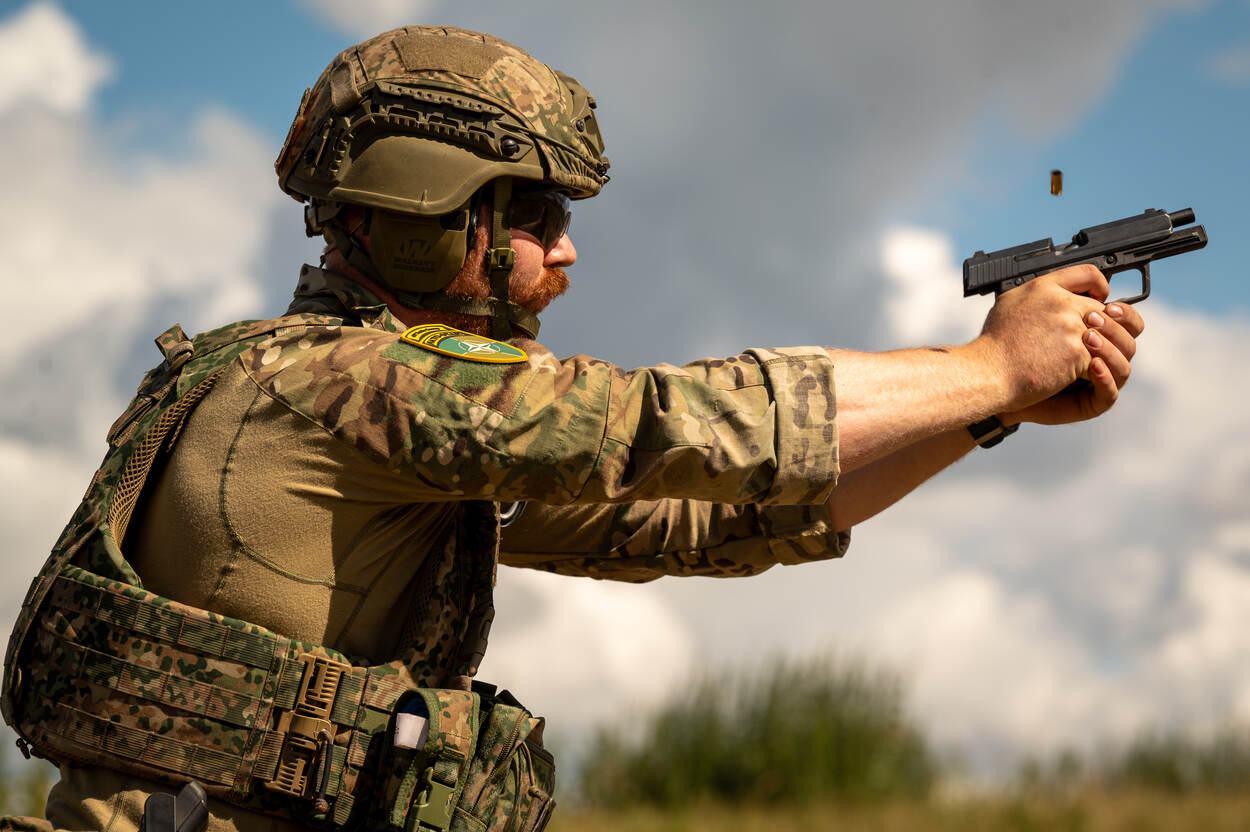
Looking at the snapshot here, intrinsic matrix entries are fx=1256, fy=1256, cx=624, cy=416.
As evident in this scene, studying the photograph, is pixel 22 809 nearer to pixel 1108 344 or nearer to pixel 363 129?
pixel 363 129

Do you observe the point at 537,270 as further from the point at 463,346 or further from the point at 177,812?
the point at 177,812

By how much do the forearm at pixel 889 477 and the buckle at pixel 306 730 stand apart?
80.0 inches

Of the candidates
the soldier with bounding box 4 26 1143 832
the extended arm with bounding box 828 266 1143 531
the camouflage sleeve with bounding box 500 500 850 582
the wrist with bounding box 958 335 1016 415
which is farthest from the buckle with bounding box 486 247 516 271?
Result: the wrist with bounding box 958 335 1016 415

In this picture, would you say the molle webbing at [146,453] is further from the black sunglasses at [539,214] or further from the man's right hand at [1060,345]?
the man's right hand at [1060,345]

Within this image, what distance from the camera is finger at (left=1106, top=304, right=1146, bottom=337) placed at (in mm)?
4227

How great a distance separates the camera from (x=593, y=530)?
491cm

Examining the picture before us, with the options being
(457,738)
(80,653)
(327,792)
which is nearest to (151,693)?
(80,653)

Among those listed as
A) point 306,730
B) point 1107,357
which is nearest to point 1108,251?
point 1107,357

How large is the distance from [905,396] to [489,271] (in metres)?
1.52

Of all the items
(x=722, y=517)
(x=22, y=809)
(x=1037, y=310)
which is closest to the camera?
(x=1037, y=310)

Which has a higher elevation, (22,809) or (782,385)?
(782,385)

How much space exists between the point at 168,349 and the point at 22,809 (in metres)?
6.89

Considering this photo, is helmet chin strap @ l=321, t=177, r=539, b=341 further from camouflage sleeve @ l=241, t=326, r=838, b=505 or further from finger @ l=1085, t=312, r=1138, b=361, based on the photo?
finger @ l=1085, t=312, r=1138, b=361

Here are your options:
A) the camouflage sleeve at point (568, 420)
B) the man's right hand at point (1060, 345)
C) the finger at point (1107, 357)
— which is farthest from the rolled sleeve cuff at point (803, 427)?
the finger at point (1107, 357)
